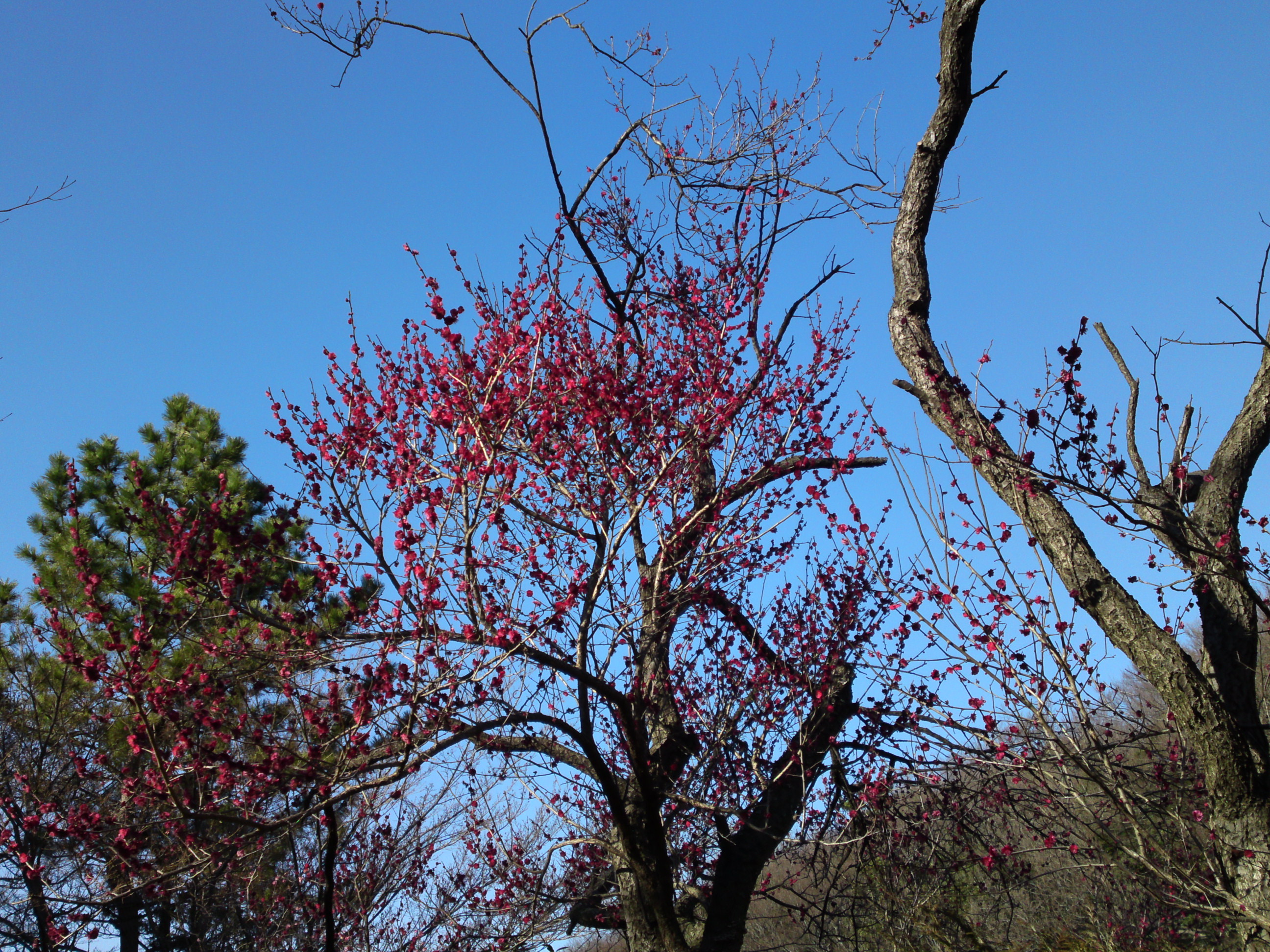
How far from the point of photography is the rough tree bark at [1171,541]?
4125 mm

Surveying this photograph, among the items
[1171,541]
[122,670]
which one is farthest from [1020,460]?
[122,670]

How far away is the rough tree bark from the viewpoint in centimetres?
412

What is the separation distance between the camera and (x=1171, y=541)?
4672mm

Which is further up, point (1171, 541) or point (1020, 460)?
point (1020, 460)

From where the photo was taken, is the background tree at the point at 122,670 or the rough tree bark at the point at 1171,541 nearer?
the rough tree bark at the point at 1171,541

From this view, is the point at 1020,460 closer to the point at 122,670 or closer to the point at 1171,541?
the point at 1171,541

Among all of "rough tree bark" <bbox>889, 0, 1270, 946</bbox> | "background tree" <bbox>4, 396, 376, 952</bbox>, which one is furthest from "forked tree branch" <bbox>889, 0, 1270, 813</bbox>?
"background tree" <bbox>4, 396, 376, 952</bbox>

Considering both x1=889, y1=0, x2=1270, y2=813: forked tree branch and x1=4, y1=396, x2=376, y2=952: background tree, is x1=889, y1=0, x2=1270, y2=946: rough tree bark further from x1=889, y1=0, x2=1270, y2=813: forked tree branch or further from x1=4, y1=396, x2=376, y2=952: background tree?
x1=4, y1=396, x2=376, y2=952: background tree

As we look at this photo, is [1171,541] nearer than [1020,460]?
No

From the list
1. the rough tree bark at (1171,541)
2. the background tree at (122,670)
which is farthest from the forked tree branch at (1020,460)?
the background tree at (122,670)

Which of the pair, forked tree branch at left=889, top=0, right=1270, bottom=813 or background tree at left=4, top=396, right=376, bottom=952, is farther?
background tree at left=4, top=396, right=376, bottom=952

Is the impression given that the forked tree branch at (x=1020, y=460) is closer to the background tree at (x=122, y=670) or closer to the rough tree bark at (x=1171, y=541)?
the rough tree bark at (x=1171, y=541)

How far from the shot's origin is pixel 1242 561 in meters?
4.37

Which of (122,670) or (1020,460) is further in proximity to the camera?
(122,670)
